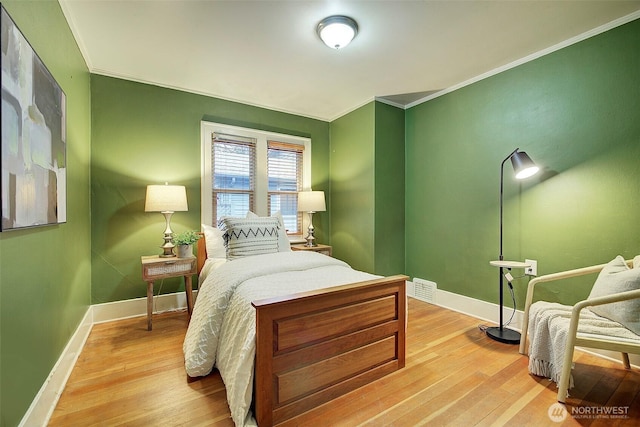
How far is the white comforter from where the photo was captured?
4.67ft

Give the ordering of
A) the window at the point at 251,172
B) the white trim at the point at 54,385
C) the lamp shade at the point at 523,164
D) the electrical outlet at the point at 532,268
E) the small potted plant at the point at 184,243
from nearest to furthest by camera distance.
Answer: the white trim at the point at 54,385
the lamp shade at the point at 523,164
the electrical outlet at the point at 532,268
the small potted plant at the point at 184,243
the window at the point at 251,172

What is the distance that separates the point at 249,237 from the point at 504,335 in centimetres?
252

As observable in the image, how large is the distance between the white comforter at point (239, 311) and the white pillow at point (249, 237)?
370 millimetres

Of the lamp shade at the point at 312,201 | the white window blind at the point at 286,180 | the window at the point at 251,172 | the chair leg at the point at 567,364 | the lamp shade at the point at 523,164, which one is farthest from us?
the white window blind at the point at 286,180

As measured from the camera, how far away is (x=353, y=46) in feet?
7.77

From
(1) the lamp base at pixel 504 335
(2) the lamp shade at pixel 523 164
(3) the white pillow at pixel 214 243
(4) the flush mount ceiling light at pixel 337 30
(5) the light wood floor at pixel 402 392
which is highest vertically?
(4) the flush mount ceiling light at pixel 337 30

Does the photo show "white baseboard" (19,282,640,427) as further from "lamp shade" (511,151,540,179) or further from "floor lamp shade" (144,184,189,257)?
"lamp shade" (511,151,540,179)

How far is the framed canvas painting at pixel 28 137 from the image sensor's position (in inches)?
42.7

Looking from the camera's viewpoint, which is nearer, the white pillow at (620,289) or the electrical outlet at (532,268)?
the white pillow at (620,289)

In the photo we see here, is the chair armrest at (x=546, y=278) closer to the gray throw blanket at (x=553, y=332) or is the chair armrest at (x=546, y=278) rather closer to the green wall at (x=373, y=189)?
the gray throw blanket at (x=553, y=332)

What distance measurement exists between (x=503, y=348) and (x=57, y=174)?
137 inches

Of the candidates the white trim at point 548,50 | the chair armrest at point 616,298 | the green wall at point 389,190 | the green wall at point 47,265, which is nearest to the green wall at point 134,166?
the green wall at point 47,265

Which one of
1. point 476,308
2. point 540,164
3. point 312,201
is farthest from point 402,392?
point 312,201

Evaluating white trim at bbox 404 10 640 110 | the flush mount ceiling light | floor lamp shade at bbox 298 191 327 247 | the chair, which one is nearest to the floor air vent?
floor lamp shade at bbox 298 191 327 247
